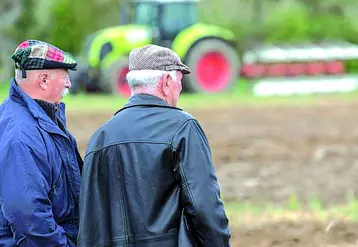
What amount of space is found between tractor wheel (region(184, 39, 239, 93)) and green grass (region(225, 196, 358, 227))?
43.9 feet

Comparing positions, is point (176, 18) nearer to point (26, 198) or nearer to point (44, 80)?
point (44, 80)

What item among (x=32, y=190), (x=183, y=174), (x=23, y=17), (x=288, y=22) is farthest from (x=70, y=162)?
(x=288, y=22)

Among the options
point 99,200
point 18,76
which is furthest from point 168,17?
point 99,200

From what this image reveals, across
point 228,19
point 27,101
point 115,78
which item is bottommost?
point 115,78

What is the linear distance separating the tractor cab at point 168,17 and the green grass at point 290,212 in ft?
46.5

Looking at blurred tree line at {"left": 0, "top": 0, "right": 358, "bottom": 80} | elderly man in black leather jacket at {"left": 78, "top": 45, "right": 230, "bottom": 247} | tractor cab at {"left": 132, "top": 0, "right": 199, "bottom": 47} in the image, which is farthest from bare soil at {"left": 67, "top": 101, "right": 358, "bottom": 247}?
blurred tree line at {"left": 0, "top": 0, "right": 358, "bottom": 80}

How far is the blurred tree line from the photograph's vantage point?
100 feet

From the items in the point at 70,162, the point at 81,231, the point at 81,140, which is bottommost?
the point at 81,140

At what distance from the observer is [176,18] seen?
23031 mm

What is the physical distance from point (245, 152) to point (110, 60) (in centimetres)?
1010

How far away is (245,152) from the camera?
11867mm

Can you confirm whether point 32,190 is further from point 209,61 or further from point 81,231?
point 209,61

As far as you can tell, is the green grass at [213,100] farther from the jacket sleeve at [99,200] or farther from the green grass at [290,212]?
the jacket sleeve at [99,200]

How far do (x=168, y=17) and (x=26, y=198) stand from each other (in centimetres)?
1961
